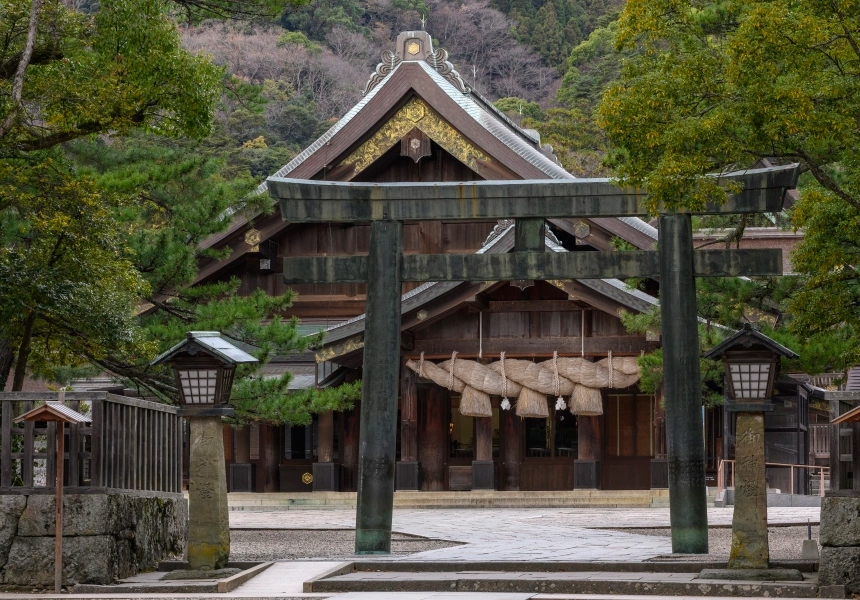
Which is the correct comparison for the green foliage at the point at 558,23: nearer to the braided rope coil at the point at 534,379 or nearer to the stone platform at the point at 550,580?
the braided rope coil at the point at 534,379

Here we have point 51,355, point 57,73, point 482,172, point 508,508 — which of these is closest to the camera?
point 57,73

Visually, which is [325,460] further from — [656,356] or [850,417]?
[850,417]

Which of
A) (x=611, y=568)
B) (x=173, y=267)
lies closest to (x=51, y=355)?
(x=173, y=267)

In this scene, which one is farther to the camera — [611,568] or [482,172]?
[482,172]

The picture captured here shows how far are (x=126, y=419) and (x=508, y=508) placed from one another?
1202 cm

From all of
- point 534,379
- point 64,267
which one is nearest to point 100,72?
point 64,267

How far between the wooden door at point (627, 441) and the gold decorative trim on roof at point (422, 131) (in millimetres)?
5537

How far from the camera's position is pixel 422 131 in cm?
2625

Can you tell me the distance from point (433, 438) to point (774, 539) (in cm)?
1164

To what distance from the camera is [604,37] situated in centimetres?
6125

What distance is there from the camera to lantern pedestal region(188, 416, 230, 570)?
39.8 feet

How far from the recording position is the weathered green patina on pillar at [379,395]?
45.7 feet

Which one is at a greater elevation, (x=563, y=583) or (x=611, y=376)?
(x=611, y=376)

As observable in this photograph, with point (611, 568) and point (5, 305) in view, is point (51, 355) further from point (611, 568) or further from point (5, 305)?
point (611, 568)
